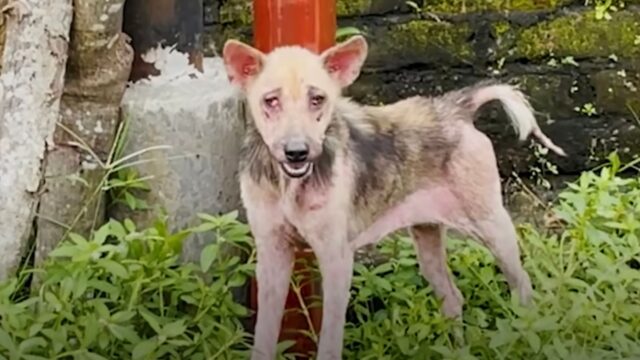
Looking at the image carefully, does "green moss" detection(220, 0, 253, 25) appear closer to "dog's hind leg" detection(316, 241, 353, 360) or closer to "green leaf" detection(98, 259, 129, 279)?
"green leaf" detection(98, 259, 129, 279)

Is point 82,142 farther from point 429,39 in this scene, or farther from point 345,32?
point 429,39

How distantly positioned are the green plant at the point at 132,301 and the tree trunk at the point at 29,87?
9.4 inches

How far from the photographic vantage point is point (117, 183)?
4.73m

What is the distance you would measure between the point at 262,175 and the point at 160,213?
740mm

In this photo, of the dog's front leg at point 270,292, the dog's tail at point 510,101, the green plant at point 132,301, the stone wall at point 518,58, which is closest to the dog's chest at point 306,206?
the dog's front leg at point 270,292

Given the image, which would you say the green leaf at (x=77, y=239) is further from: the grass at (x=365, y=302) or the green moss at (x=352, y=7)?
the green moss at (x=352, y=7)

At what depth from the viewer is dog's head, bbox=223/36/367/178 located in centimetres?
384

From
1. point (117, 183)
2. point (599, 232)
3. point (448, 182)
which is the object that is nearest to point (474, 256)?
point (599, 232)

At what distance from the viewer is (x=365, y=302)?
4.79 metres

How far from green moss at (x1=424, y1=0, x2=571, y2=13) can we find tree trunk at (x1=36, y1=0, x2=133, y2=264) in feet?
3.40

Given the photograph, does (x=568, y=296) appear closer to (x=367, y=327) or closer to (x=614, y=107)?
(x=367, y=327)

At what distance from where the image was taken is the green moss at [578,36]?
5355 millimetres

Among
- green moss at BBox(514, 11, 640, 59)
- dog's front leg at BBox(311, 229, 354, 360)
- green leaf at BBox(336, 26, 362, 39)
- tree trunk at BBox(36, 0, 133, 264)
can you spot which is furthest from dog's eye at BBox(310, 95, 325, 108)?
green moss at BBox(514, 11, 640, 59)

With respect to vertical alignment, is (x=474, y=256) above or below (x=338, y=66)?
below
